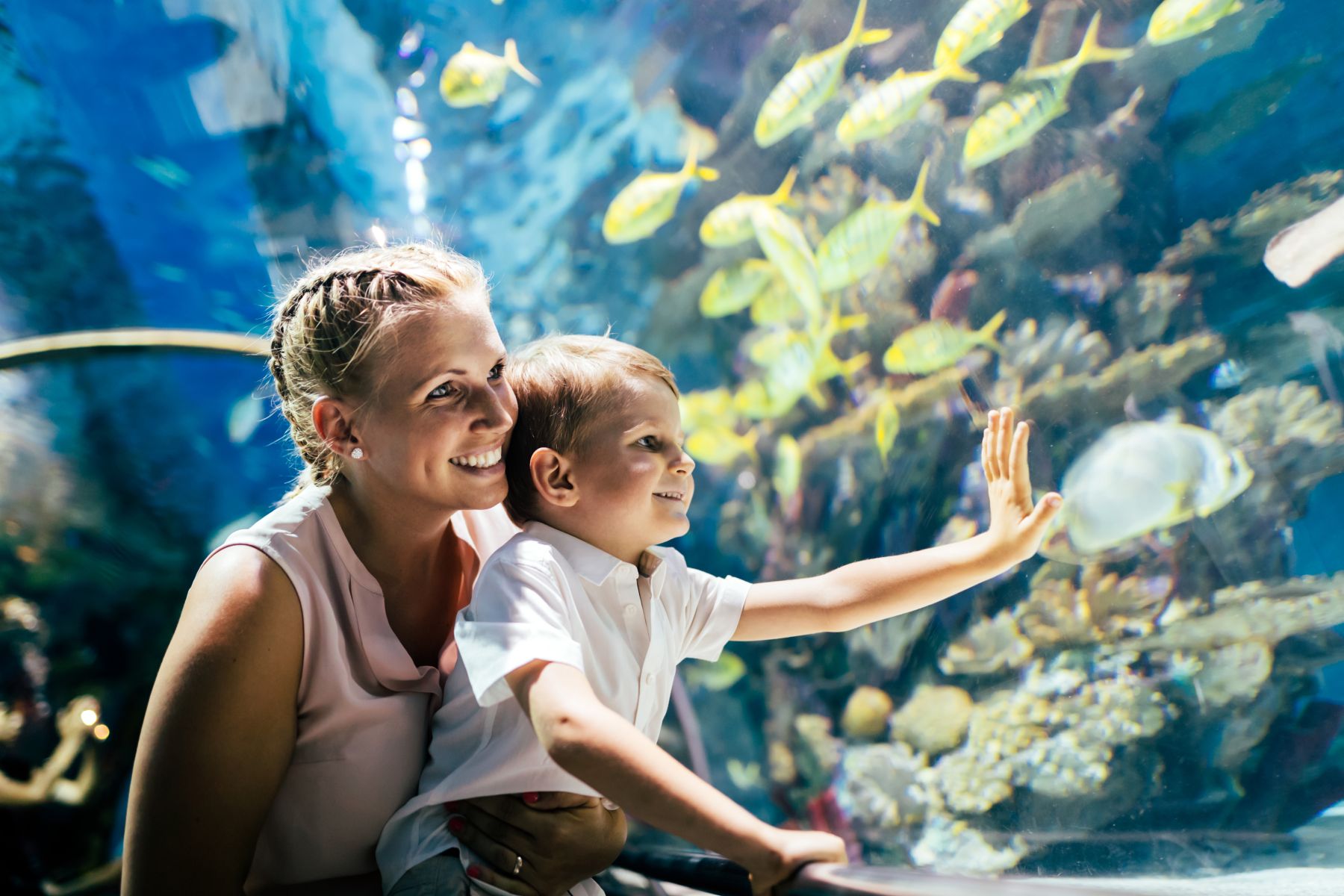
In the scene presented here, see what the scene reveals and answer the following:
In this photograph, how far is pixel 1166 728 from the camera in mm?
2152

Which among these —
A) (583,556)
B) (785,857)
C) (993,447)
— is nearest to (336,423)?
(583,556)

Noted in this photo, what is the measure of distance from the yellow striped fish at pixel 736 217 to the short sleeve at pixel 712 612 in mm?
1880

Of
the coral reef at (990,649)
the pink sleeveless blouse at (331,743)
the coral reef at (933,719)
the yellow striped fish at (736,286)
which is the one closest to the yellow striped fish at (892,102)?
the yellow striped fish at (736,286)

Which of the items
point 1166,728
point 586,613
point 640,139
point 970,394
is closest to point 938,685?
point 1166,728

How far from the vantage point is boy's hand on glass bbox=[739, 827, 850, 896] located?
75cm

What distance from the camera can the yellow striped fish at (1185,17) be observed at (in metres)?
1.92

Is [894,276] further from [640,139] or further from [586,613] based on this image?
[586,613]

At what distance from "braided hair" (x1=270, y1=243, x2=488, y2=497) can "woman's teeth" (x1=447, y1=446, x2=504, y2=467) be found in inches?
7.0

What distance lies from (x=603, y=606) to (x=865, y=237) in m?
1.87

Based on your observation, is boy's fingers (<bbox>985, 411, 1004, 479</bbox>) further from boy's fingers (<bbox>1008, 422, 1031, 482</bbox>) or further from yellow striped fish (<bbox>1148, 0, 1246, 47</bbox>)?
yellow striped fish (<bbox>1148, 0, 1246, 47</bbox>)

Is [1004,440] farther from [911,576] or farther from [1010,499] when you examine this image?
[911,576]

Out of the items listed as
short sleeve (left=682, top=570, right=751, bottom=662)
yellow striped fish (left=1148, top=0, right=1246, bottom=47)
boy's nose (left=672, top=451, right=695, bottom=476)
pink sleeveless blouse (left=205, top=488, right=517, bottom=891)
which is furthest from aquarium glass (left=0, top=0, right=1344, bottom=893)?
pink sleeveless blouse (left=205, top=488, right=517, bottom=891)

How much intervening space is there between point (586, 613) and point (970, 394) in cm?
177

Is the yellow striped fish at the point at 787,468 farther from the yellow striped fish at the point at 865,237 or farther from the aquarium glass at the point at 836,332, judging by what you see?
the yellow striped fish at the point at 865,237
